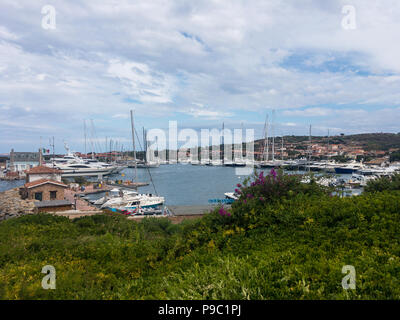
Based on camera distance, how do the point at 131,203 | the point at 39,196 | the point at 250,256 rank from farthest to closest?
the point at 131,203 < the point at 39,196 < the point at 250,256

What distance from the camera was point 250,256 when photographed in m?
4.31

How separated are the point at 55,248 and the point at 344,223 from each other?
662 cm

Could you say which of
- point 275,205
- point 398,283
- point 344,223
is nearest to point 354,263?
point 398,283

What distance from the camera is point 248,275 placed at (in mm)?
3467

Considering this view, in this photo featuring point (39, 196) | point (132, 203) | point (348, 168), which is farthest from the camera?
point (348, 168)

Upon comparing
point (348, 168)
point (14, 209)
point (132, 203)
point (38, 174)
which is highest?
point (38, 174)

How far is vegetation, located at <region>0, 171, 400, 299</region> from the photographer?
317cm

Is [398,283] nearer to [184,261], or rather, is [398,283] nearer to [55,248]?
[184,261]

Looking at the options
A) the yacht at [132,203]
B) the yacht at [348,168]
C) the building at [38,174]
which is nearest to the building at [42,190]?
the building at [38,174]

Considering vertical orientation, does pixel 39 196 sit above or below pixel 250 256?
below

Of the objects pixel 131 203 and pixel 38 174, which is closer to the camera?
pixel 131 203

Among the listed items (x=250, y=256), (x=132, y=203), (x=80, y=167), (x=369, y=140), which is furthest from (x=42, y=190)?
(x=369, y=140)

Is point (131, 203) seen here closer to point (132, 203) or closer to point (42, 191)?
point (132, 203)

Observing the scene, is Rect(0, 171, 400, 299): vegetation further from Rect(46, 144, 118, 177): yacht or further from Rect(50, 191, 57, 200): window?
Rect(46, 144, 118, 177): yacht
